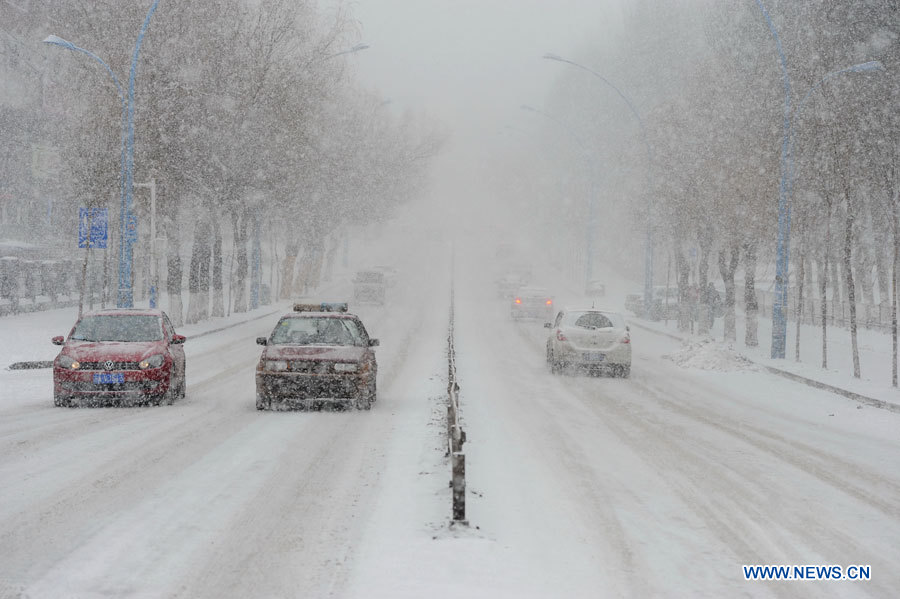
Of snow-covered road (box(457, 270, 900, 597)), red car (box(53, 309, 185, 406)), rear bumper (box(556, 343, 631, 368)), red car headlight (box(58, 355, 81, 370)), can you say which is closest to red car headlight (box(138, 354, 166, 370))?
red car (box(53, 309, 185, 406))

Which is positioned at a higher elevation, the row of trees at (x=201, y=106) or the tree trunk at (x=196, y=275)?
the row of trees at (x=201, y=106)

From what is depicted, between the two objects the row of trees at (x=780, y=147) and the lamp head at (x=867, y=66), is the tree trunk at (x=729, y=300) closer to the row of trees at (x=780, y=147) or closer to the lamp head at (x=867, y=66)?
the row of trees at (x=780, y=147)

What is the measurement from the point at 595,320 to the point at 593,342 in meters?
0.65

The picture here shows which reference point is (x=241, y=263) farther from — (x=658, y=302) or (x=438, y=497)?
(x=438, y=497)

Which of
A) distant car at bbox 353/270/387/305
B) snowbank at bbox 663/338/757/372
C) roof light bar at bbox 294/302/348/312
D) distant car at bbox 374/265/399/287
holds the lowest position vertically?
snowbank at bbox 663/338/757/372

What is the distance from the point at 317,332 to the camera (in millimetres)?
17000

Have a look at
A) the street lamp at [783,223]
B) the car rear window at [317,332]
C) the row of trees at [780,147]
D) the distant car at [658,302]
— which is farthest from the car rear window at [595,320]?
the distant car at [658,302]

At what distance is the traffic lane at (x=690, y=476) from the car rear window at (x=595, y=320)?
10.4 ft

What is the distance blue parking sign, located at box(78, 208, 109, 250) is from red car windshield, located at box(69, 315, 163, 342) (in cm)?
1130

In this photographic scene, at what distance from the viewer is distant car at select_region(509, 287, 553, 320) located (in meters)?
46.7

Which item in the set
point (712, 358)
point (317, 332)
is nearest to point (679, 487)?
point (317, 332)

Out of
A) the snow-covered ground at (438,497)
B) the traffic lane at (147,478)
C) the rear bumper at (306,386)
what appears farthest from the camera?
the rear bumper at (306,386)

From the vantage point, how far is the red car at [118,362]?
16.0 m

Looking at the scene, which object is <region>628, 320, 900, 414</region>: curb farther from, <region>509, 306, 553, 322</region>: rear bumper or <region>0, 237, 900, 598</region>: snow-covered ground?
<region>509, 306, 553, 322</region>: rear bumper
